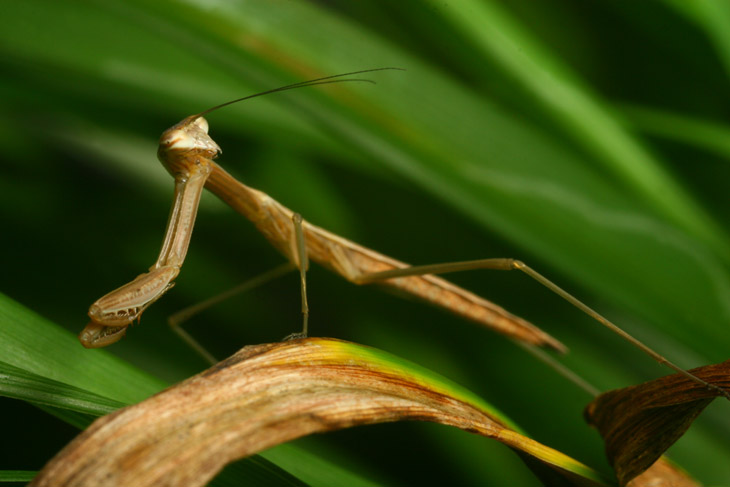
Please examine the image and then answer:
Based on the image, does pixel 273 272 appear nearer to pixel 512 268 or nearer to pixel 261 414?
pixel 512 268

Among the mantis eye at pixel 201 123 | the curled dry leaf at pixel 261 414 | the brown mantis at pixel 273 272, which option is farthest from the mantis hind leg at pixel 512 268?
the mantis eye at pixel 201 123

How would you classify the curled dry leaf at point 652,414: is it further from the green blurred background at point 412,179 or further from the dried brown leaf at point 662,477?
the green blurred background at point 412,179

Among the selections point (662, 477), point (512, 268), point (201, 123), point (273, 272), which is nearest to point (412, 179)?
point (512, 268)

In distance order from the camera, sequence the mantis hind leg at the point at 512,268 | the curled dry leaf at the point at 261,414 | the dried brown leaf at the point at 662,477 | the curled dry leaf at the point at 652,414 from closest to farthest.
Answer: the curled dry leaf at the point at 261,414, the curled dry leaf at the point at 652,414, the dried brown leaf at the point at 662,477, the mantis hind leg at the point at 512,268

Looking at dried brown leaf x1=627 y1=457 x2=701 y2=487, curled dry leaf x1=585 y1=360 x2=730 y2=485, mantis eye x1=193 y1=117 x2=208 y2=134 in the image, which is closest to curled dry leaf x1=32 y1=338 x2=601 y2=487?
curled dry leaf x1=585 y1=360 x2=730 y2=485

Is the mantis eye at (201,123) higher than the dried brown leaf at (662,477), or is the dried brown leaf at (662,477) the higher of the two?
the mantis eye at (201,123)

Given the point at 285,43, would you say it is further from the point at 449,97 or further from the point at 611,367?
the point at 611,367
